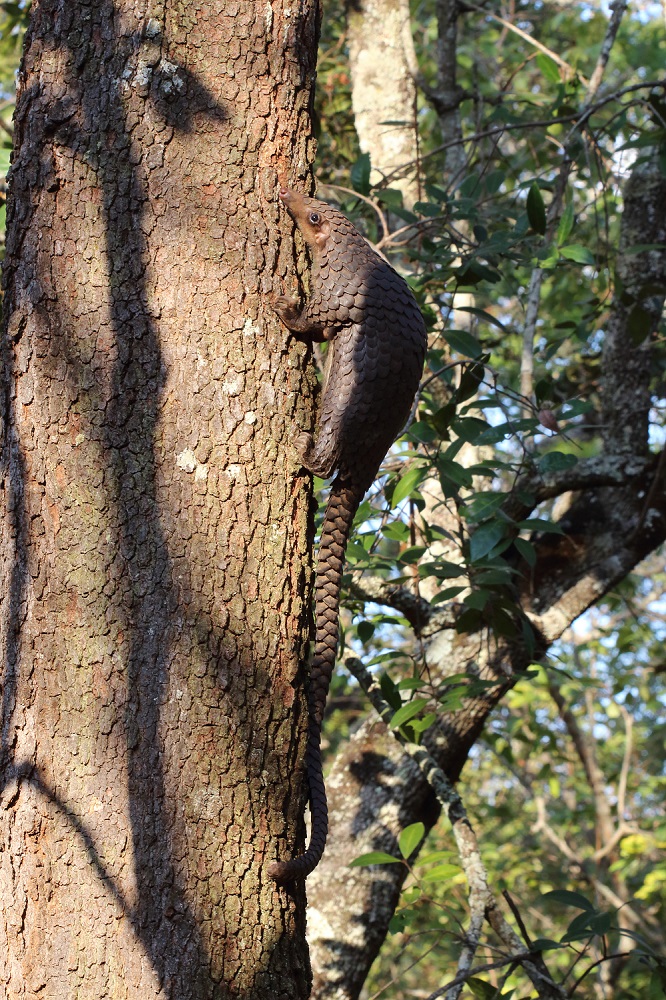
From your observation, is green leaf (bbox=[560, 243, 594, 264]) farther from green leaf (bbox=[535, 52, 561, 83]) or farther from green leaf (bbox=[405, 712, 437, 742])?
green leaf (bbox=[405, 712, 437, 742])

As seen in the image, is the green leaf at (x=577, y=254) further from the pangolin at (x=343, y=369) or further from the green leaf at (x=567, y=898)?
the green leaf at (x=567, y=898)

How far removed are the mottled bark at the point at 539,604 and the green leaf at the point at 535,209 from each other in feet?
1.51

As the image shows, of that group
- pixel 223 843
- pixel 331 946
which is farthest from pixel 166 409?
pixel 331 946

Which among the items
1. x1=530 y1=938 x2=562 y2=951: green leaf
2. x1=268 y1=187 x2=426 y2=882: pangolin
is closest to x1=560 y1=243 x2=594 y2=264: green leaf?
x1=268 y1=187 x2=426 y2=882: pangolin

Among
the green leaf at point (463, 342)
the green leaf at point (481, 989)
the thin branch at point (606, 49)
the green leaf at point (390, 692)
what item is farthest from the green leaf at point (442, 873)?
the thin branch at point (606, 49)

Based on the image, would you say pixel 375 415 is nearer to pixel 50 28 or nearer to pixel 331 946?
pixel 50 28

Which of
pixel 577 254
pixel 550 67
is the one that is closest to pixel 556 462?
pixel 577 254

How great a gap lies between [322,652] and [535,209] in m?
1.39

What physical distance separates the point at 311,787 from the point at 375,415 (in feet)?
1.84

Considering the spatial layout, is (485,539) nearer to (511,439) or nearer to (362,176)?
(511,439)

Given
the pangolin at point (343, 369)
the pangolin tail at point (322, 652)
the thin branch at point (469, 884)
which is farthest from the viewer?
the thin branch at point (469, 884)

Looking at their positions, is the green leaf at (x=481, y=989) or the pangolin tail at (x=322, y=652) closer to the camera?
the pangolin tail at (x=322, y=652)

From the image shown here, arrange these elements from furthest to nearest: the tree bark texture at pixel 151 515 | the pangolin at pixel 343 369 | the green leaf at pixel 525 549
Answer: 1. the green leaf at pixel 525 549
2. the pangolin at pixel 343 369
3. the tree bark texture at pixel 151 515

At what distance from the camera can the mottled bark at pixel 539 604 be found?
2.52m
